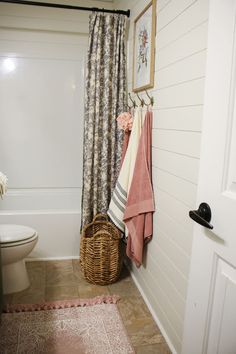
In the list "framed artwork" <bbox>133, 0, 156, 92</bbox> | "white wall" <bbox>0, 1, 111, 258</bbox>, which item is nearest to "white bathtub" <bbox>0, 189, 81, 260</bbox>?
"white wall" <bbox>0, 1, 111, 258</bbox>

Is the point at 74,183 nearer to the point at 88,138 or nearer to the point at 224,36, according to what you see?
the point at 88,138

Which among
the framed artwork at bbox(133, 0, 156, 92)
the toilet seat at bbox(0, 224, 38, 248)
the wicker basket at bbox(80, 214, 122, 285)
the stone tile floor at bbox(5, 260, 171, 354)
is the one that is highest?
the framed artwork at bbox(133, 0, 156, 92)

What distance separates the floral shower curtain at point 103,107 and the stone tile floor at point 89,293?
46 cm

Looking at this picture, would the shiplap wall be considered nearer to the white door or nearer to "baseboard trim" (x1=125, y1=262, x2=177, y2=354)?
"baseboard trim" (x1=125, y1=262, x2=177, y2=354)

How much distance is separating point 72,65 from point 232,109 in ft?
8.02

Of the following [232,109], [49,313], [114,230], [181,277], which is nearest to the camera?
[232,109]

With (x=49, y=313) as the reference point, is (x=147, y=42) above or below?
above

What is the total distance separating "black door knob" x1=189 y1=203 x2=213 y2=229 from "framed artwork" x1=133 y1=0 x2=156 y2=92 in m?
1.14

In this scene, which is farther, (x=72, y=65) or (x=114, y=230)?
(x=72, y=65)

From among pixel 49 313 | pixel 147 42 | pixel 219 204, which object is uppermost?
pixel 147 42

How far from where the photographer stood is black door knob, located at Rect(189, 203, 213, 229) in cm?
106

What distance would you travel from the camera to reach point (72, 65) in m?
3.06

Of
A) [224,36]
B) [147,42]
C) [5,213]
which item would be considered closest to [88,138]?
[147,42]

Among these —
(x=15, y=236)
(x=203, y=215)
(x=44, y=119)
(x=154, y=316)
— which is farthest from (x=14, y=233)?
(x=203, y=215)
